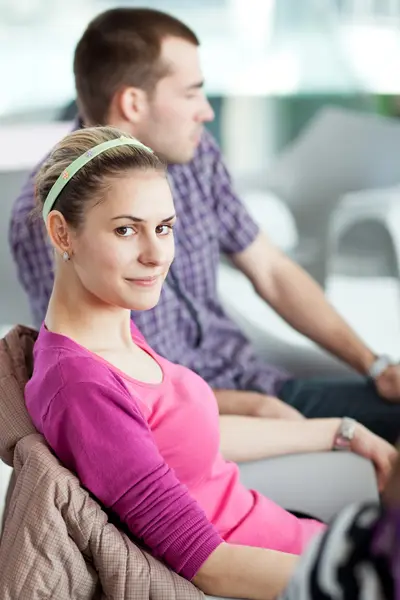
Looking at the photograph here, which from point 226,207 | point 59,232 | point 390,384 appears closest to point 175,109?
point 226,207

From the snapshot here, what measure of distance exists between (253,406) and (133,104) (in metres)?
0.66

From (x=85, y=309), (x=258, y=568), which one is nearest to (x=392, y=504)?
(x=258, y=568)

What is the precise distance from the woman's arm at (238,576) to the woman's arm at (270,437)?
47 cm

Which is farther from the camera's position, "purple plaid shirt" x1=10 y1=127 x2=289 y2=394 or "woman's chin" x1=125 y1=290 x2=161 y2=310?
"purple plaid shirt" x1=10 y1=127 x2=289 y2=394

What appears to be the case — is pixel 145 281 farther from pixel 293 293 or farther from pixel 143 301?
pixel 293 293

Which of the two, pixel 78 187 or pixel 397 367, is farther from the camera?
pixel 397 367

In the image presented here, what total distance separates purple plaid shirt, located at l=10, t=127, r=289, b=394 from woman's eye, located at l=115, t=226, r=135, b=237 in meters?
0.69

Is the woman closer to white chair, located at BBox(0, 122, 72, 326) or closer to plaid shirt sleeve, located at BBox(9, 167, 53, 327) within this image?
plaid shirt sleeve, located at BBox(9, 167, 53, 327)

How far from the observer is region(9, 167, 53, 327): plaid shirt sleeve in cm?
205

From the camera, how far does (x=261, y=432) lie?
70.3 inches

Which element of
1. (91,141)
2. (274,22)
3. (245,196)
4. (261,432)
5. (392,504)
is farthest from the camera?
(274,22)

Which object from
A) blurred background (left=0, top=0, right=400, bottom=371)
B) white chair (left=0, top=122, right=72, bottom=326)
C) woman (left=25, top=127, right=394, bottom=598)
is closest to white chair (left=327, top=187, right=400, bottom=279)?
blurred background (left=0, top=0, right=400, bottom=371)

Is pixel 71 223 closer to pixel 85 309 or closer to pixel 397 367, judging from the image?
pixel 85 309

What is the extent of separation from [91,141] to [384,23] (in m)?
2.71
